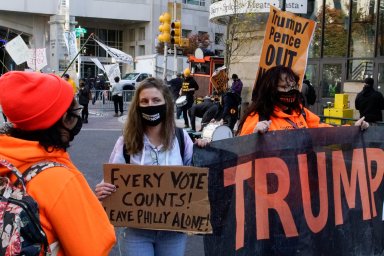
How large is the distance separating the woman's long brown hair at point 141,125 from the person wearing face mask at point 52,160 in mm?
1230

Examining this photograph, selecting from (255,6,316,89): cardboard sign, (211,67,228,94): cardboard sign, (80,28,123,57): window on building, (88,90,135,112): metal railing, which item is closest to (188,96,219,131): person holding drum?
(211,67,228,94): cardboard sign

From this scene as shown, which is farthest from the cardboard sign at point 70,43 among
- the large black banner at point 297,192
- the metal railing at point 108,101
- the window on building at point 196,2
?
the window on building at point 196,2

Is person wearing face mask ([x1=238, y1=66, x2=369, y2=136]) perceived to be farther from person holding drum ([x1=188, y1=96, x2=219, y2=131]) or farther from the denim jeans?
person holding drum ([x1=188, y1=96, x2=219, y2=131])

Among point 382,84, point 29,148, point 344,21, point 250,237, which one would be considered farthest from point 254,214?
point 344,21

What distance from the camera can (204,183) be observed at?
3.06 meters

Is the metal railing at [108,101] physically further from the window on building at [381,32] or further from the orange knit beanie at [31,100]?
the orange knit beanie at [31,100]

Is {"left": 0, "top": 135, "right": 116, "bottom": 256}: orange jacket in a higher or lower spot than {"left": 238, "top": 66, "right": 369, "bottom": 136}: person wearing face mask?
lower

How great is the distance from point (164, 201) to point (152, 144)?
0.39m

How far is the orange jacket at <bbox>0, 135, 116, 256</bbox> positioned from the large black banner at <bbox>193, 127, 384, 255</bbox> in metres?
1.57

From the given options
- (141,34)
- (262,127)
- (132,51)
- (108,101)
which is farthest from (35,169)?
(132,51)

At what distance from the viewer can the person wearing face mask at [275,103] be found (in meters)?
3.72

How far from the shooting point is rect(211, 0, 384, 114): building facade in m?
17.3

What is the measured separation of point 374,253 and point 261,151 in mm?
1330

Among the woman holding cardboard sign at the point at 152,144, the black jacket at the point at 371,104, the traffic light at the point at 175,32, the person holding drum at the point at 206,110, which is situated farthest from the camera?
the traffic light at the point at 175,32
